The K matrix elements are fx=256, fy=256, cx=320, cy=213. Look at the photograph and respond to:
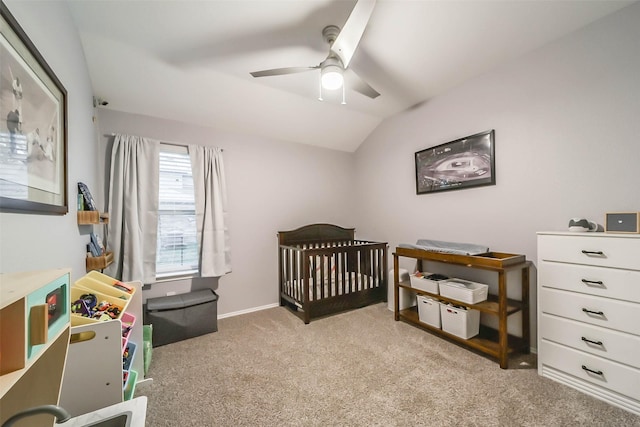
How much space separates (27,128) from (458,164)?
9.92ft

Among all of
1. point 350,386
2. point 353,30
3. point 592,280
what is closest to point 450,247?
point 592,280

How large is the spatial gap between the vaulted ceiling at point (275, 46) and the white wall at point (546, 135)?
0.16m

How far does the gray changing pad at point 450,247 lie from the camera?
2.27 metres

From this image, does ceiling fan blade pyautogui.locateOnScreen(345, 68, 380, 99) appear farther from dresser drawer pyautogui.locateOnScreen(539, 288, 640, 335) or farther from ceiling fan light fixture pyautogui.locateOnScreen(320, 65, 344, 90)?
dresser drawer pyautogui.locateOnScreen(539, 288, 640, 335)

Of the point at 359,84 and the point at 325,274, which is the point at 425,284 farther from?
the point at 359,84

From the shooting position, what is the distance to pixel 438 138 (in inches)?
111

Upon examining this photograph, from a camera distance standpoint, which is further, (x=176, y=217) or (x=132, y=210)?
(x=176, y=217)

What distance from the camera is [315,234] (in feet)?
11.7

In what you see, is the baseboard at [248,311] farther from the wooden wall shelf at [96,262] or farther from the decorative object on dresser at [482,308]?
the decorative object on dresser at [482,308]

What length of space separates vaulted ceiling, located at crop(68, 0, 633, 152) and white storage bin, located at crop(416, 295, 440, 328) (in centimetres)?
216

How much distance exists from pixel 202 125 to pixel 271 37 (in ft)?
4.79

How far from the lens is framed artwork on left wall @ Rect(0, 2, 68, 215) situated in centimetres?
81

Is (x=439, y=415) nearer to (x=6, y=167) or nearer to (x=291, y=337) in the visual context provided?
(x=291, y=337)

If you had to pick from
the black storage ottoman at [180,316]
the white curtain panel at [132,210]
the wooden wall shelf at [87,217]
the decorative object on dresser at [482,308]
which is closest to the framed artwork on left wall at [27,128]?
the wooden wall shelf at [87,217]
